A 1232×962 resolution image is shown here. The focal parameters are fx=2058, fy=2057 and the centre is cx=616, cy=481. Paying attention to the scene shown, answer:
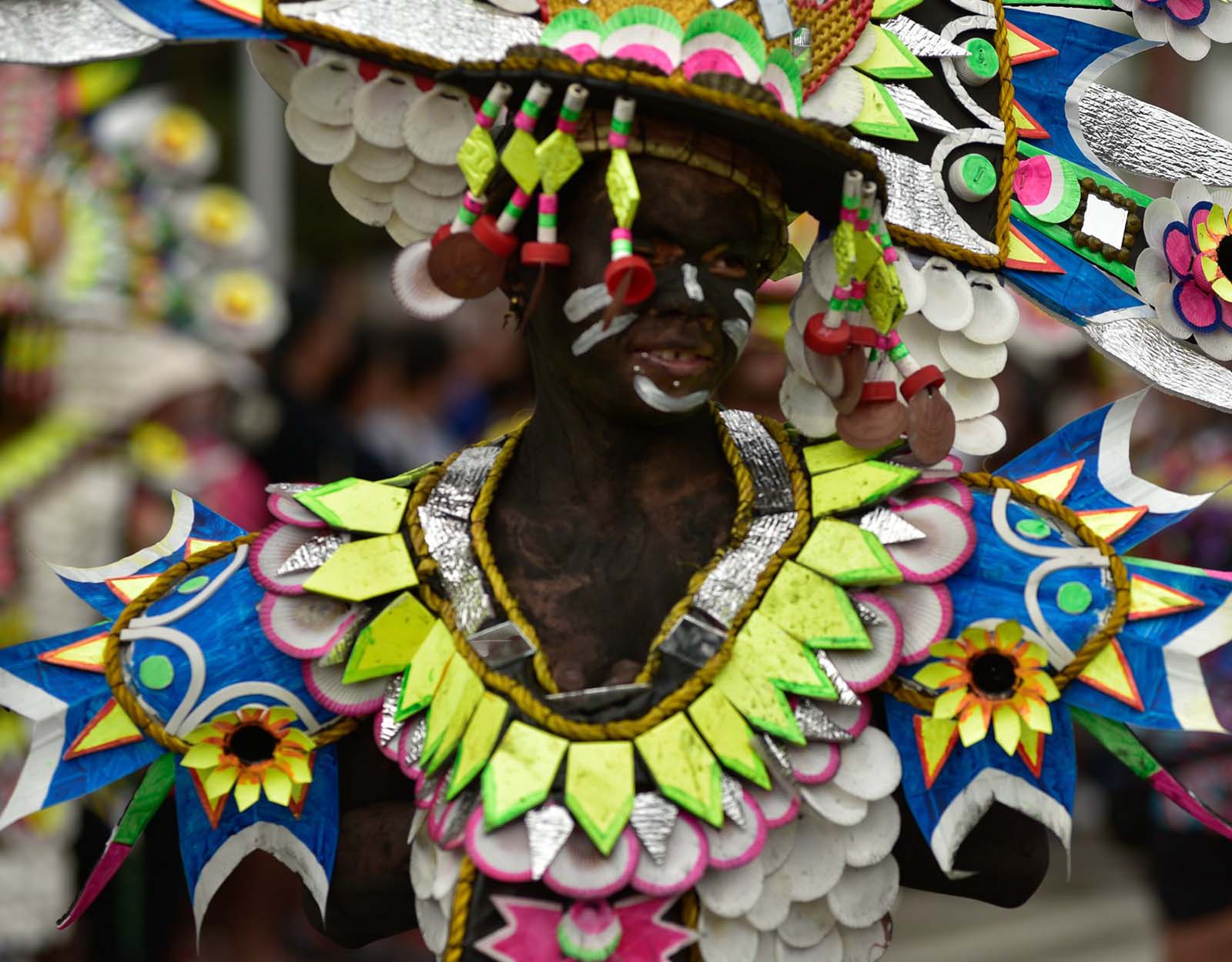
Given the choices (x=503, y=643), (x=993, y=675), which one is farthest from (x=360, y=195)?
(x=993, y=675)

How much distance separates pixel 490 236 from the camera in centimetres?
262

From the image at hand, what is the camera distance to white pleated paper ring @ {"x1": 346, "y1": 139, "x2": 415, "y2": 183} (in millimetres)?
2812

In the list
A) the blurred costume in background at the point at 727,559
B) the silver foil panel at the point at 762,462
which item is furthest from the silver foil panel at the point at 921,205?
the silver foil panel at the point at 762,462

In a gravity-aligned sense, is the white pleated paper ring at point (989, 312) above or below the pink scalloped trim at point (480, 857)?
above

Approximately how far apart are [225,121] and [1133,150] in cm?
682

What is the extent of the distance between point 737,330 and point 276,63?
738mm

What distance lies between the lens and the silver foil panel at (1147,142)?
3033 mm

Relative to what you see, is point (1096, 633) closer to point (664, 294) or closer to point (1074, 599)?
point (1074, 599)

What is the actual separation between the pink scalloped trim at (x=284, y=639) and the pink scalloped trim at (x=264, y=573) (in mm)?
13

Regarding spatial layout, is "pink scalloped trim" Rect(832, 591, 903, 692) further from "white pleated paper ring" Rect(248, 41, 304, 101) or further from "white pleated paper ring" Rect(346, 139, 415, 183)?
"white pleated paper ring" Rect(248, 41, 304, 101)

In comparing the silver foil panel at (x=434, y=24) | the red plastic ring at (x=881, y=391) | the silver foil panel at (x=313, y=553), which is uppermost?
the silver foil panel at (x=434, y=24)

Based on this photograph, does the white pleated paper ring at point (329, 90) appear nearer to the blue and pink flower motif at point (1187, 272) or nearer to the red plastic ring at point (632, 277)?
the red plastic ring at point (632, 277)

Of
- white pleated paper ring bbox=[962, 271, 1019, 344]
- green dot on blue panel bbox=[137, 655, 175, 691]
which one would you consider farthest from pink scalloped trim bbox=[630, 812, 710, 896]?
white pleated paper ring bbox=[962, 271, 1019, 344]

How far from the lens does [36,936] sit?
557 centimetres
